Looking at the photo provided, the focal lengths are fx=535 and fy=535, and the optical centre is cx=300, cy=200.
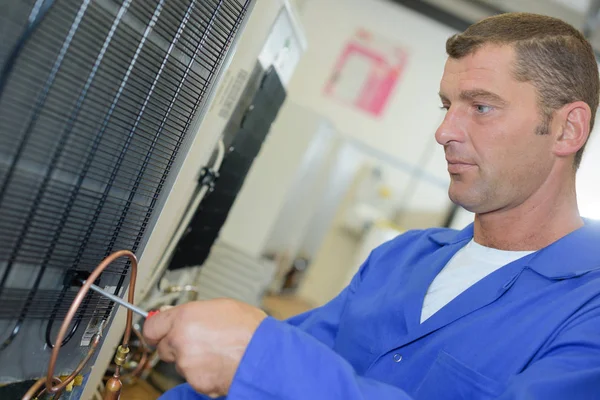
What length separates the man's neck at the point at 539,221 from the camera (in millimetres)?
1039

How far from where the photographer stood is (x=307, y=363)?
0.66 metres

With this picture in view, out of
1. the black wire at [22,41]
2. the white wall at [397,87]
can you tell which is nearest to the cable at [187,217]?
the black wire at [22,41]

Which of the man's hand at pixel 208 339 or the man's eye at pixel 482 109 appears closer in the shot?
the man's hand at pixel 208 339

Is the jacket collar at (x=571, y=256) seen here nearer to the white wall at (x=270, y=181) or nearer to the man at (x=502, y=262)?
the man at (x=502, y=262)

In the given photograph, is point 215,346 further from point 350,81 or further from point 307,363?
point 350,81

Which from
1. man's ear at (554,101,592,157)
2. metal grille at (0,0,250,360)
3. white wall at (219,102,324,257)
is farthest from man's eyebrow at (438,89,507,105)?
white wall at (219,102,324,257)

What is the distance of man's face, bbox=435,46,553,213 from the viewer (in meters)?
0.99

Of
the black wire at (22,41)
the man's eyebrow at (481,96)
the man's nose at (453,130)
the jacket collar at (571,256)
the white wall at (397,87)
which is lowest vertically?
the black wire at (22,41)

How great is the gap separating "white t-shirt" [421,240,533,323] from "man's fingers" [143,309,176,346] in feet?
1.76

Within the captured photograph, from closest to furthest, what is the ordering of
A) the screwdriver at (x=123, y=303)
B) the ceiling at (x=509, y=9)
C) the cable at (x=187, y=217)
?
the screwdriver at (x=123, y=303) < the cable at (x=187, y=217) < the ceiling at (x=509, y=9)

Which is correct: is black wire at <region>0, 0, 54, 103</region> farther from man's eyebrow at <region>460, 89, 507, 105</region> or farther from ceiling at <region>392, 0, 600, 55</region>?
ceiling at <region>392, 0, 600, 55</region>

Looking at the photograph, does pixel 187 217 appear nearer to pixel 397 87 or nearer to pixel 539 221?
pixel 539 221

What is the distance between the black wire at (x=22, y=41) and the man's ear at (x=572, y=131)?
0.90m

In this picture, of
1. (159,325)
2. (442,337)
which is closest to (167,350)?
(159,325)
